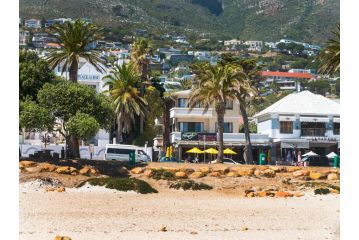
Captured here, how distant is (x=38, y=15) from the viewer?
199500 millimetres

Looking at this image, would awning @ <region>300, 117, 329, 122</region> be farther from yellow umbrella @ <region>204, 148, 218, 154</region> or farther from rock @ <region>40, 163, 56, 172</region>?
rock @ <region>40, 163, 56, 172</region>

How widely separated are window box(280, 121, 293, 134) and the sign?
7.52 meters

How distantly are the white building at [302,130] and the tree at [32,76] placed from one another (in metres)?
27.2

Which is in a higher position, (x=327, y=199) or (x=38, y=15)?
(x=38, y=15)

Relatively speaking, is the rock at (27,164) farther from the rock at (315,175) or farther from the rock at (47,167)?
the rock at (315,175)

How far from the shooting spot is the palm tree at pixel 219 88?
5584 centimetres

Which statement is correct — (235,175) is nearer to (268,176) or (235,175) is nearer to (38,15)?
(268,176)

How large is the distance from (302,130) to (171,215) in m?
44.6

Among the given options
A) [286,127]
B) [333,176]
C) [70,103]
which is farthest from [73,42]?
[286,127]

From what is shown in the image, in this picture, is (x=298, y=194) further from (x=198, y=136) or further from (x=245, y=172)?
(x=198, y=136)

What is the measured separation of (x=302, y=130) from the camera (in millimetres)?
71250
